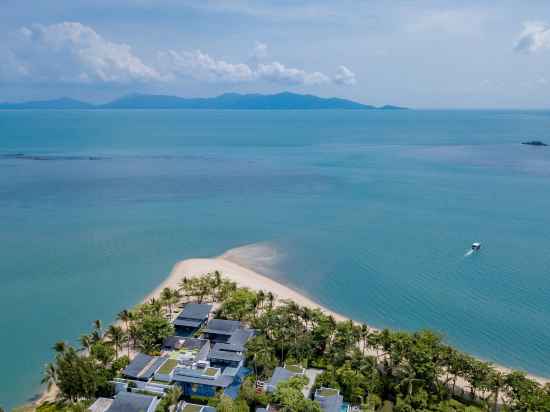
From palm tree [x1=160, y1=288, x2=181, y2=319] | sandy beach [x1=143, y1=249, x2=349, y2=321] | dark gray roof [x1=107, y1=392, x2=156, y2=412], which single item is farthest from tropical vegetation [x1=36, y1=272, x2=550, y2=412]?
sandy beach [x1=143, y1=249, x2=349, y2=321]

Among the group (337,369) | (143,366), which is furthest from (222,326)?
(337,369)

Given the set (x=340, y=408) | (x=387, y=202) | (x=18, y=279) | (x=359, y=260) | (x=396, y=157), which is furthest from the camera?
(x=396, y=157)

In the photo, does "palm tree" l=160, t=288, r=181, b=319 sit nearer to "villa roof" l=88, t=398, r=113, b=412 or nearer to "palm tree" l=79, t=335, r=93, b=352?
"palm tree" l=79, t=335, r=93, b=352

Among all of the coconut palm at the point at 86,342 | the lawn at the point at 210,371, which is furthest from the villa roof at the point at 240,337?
the coconut palm at the point at 86,342

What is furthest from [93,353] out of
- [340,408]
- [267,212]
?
[267,212]

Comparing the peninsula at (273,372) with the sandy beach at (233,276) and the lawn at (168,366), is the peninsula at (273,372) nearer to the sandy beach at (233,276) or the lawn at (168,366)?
the lawn at (168,366)

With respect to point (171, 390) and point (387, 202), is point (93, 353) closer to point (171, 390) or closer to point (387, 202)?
point (171, 390)
